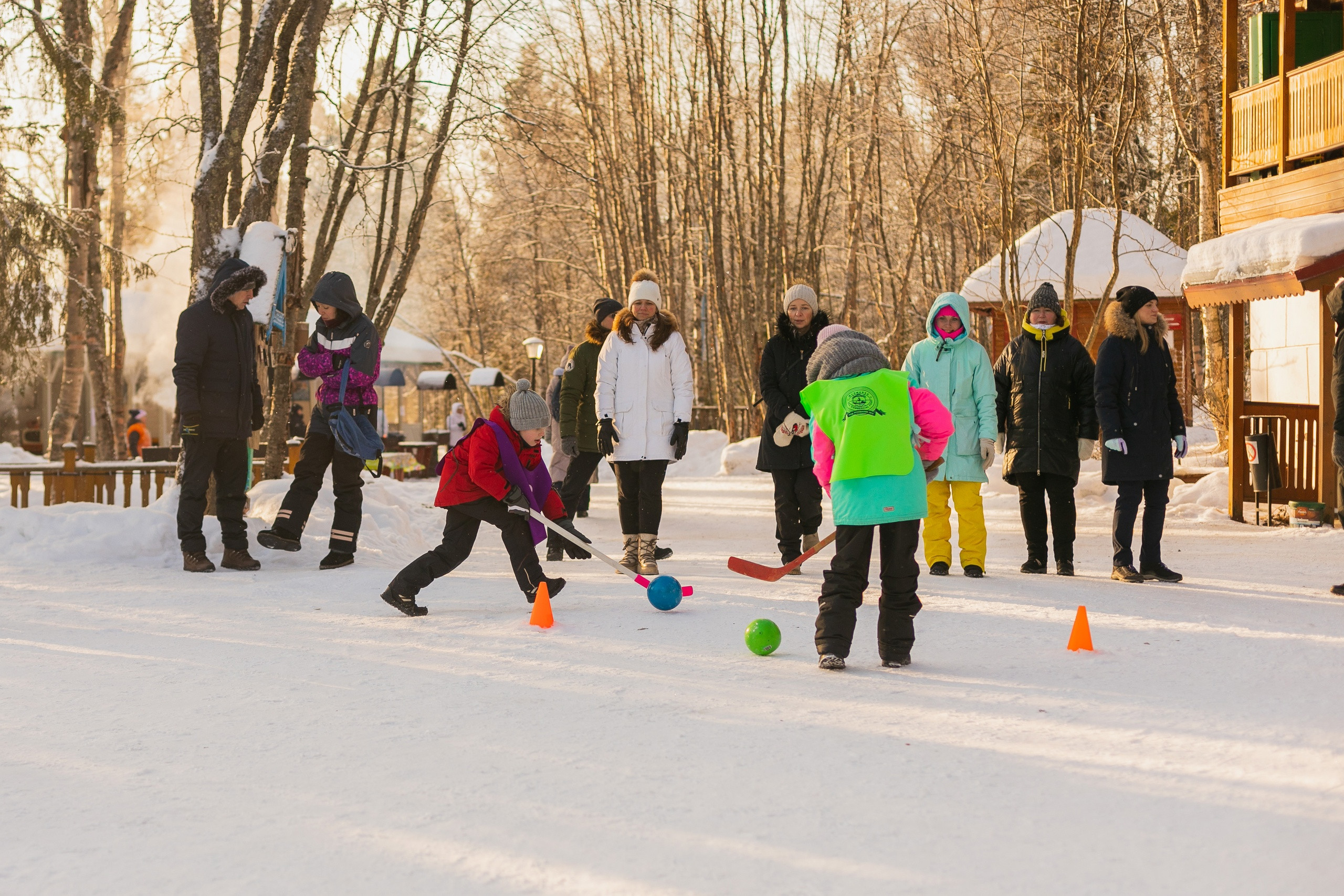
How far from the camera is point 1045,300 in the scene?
8578mm

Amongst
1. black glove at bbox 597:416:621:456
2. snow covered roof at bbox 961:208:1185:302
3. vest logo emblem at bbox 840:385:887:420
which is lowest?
black glove at bbox 597:416:621:456

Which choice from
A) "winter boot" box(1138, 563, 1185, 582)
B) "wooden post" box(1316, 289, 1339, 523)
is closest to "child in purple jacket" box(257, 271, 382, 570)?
"winter boot" box(1138, 563, 1185, 582)

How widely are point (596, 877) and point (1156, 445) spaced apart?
601 cm

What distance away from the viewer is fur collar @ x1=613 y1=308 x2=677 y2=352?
27.7ft

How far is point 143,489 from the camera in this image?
13.5 m

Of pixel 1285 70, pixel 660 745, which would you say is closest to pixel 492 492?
pixel 660 745

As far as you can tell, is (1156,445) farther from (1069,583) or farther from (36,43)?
(36,43)

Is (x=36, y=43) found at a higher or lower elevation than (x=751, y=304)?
higher

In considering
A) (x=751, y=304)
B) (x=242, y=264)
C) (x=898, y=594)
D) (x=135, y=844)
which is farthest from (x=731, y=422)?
(x=135, y=844)

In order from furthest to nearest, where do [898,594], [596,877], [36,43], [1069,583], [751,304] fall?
[751,304]
[36,43]
[1069,583]
[898,594]
[596,877]

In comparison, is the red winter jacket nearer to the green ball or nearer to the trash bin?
the green ball

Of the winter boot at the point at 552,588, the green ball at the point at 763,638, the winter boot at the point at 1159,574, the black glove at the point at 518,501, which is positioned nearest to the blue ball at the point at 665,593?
the winter boot at the point at 552,588

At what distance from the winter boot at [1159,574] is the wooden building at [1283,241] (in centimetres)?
503

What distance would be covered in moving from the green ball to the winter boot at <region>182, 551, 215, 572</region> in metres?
4.40
